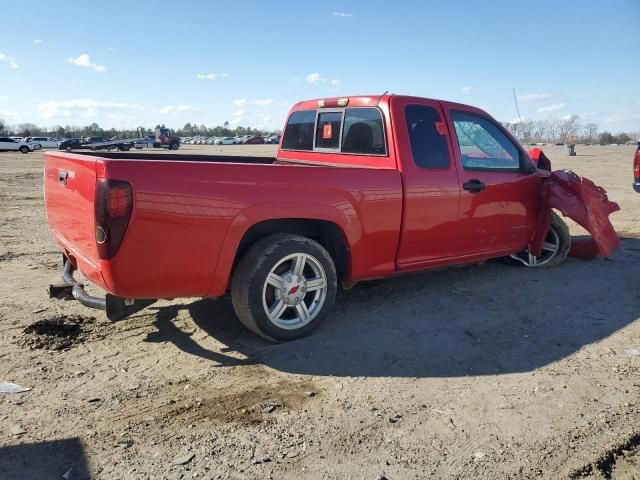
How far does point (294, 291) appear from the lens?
159 inches

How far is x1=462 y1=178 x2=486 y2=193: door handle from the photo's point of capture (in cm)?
496

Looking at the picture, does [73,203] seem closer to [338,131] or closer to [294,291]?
[294,291]

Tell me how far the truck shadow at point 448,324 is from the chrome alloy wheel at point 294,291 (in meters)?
0.20

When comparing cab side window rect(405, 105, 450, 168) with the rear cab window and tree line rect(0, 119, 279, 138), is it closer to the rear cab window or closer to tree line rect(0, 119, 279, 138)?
the rear cab window

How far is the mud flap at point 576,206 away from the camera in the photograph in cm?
582

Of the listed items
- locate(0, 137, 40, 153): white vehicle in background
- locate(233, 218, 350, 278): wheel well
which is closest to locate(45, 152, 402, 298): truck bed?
locate(233, 218, 350, 278): wheel well

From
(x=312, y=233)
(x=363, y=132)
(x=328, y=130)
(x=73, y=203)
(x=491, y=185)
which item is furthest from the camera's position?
(x=328, y=130)

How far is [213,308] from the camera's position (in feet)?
15.8

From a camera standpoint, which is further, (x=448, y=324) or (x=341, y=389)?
(x=448, y=324)

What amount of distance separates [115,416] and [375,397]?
155cm

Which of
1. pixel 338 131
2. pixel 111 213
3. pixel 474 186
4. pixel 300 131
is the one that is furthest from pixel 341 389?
pixel 300 131

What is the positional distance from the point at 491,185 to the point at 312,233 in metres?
2.02

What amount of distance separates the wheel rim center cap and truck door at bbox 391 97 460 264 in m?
1.00

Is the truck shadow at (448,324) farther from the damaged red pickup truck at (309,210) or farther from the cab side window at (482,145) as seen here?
the cab side window at (482,145)
